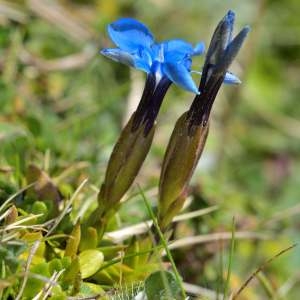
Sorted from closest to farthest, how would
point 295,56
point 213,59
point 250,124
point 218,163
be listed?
1. point 213,59
2. point 218,163
3. point 250,124
4. point 295,56

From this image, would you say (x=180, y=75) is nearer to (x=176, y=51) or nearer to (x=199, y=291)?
(x=176, y=51)

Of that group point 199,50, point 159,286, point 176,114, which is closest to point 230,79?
point 199,50

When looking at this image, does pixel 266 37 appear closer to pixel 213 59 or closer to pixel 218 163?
pixel 218 163

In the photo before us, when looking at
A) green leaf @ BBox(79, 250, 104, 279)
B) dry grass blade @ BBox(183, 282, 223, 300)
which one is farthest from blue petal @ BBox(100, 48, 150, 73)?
dry grass blade @ BBox(183, 282, 223, 300)

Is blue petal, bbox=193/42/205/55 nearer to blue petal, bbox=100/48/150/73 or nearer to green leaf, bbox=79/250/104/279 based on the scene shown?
blue petal, bbox=100/48/150/73

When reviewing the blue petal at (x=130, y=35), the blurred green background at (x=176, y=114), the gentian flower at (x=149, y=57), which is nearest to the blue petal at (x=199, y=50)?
the gentian flower at (x=149, y=57)

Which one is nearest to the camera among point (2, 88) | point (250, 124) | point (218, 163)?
point (2, 88)

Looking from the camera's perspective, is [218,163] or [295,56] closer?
[218,163]

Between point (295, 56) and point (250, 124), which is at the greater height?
point (295, 56)

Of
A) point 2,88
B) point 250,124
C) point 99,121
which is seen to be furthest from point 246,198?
point 250,124
